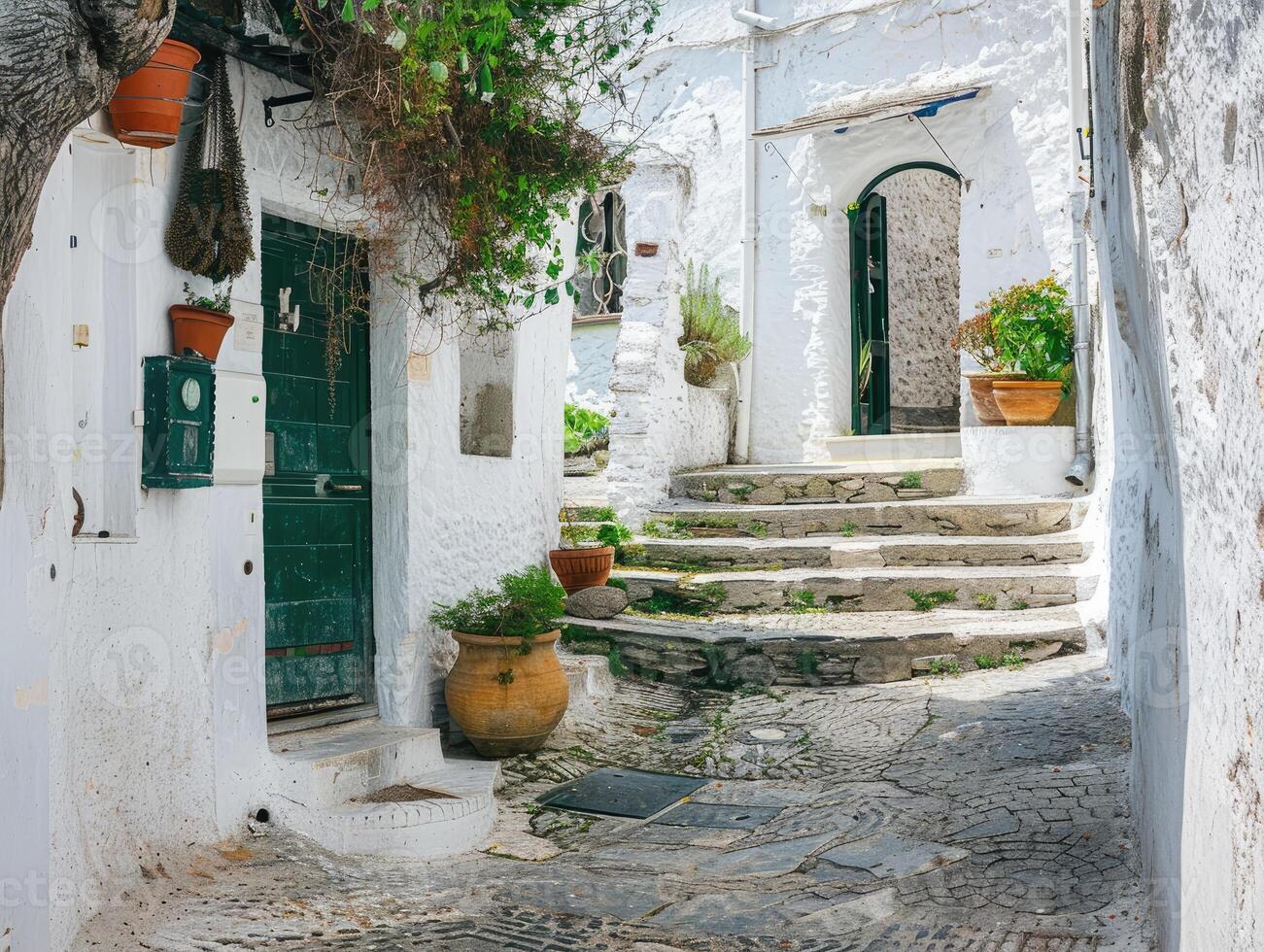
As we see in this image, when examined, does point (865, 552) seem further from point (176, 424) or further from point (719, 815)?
point (176, 424)

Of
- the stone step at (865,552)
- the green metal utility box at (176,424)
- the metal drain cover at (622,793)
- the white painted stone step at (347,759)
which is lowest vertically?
the metal drain cover at (622,793)

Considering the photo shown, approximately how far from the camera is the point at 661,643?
22.0ft

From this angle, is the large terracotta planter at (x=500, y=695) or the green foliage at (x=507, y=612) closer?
the large terracotta planter at (x=500, y=695)

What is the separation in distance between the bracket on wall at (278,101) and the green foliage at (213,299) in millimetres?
739

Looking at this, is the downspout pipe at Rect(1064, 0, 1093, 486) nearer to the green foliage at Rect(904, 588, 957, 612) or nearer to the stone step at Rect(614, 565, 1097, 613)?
the stone step at Rect(614, 565, 1097, 613)

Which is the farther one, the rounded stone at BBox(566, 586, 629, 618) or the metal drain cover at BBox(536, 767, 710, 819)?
the rounded stone at BBox(566, 586, 629, 618)

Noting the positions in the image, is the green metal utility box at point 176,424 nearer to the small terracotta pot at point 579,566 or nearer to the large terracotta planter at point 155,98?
the large terracotta planter at point 155,98

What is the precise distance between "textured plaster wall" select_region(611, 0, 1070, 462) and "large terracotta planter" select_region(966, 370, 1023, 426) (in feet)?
3.83

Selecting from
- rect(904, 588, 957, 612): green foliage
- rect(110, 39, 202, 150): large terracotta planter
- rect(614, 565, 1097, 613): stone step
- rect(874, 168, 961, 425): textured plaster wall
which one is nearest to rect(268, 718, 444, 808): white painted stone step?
rect(110, 39, 202, 150): large terracotta planter

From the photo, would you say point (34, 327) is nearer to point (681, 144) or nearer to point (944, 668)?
point (944, 668)

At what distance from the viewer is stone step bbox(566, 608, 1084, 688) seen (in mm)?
6277

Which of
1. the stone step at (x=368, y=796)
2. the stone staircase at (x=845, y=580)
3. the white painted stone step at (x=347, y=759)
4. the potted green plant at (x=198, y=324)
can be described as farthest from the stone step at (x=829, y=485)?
the potted green plant at (x=198, y=324)

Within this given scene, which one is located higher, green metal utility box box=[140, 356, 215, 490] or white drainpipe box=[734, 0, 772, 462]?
white drainpipe box=[734, 0, 772, 462]

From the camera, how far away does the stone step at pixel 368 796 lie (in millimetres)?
4414
